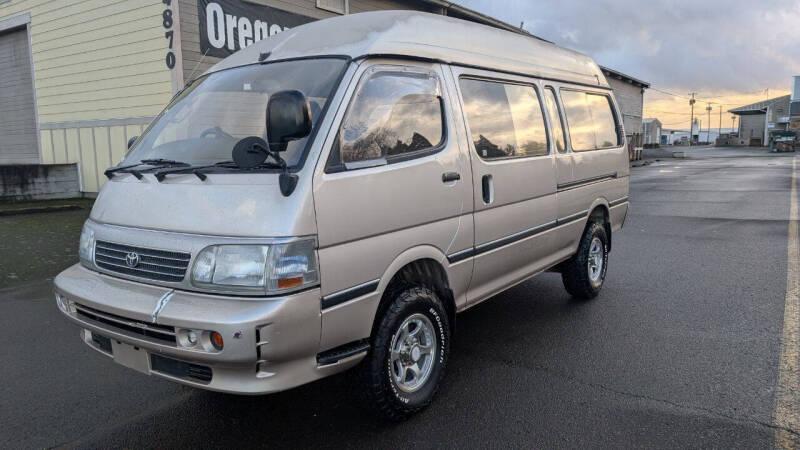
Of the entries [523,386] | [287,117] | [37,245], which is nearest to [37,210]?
[37,245]

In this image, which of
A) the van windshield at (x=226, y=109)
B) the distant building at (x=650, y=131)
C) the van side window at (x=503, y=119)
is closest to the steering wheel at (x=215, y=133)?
the van windshield at (x=226, y=109)

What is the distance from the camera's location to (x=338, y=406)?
3.47 metres

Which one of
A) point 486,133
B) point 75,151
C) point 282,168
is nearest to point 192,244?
point 282,168

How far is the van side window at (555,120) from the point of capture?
477 cm

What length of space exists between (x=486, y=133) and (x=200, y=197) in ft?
6.56

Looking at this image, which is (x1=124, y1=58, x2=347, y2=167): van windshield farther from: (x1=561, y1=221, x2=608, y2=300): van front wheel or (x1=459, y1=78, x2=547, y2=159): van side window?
(x1=561, y1=221, x2=608, y2=300): van front wheel

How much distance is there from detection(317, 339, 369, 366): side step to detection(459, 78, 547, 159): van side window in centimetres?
156

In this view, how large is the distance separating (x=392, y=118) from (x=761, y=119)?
282ft

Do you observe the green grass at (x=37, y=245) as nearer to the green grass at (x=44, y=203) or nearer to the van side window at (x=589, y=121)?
the green grass at (x=44, y=203)

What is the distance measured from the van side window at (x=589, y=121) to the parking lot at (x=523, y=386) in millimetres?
1558

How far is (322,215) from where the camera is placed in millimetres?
2707

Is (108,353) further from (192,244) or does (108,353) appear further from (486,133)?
(486,133)

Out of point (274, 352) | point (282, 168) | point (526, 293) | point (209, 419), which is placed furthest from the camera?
point (526, 293)

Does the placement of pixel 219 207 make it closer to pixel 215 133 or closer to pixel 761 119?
pixel 215 133
